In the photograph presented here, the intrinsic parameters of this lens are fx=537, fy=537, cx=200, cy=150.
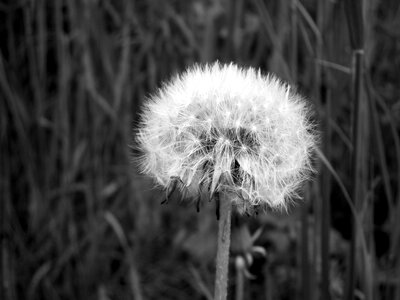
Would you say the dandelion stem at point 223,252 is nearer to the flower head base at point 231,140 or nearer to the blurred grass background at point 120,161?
the flower head base at point 231,140

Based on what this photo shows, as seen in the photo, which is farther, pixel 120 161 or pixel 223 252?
pixel 120 161

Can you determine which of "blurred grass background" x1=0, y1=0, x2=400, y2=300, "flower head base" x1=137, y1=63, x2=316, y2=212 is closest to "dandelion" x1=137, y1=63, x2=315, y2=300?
"flower head base" x1=137, y1=63, x2=316, y2=212

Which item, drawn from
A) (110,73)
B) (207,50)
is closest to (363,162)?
(207,50)

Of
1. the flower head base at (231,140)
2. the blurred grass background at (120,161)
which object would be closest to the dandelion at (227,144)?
the flower head base at (231,140)

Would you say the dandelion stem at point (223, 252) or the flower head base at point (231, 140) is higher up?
the flower head base at point (231, 140)

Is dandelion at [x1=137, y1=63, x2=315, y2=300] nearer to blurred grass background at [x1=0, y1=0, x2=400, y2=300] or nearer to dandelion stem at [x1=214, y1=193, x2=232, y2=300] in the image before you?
dandelion stem at [x1=214, y1=193, x2=232, y2=300]

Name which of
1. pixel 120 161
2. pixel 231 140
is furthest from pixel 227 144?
pixel 120 161

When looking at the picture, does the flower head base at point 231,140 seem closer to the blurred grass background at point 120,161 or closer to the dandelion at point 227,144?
the dandelion at point 227,144

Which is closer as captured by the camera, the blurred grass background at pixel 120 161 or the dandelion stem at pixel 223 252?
the dandelion stem at pixel 223 252

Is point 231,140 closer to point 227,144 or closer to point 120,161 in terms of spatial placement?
point 227,144
